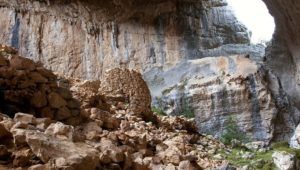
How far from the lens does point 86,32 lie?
19594mm

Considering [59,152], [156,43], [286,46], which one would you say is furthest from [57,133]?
[156,43]

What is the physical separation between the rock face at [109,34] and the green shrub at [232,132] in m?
5.18

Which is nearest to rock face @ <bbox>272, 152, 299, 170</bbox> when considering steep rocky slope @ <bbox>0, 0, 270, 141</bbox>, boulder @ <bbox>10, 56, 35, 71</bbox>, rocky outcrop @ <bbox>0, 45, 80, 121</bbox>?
rocky outcrop @ <bbox>0, 45, 80, 121</bbox>

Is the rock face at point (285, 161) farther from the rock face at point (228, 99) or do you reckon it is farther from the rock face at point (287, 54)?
the rock face at point (228, 99)

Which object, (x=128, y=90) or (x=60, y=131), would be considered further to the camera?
(x=128, y=90)

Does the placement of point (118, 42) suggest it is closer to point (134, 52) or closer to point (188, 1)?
point (134, 52)

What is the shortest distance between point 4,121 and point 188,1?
17.8 meters

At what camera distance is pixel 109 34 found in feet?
65.1

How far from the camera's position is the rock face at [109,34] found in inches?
741

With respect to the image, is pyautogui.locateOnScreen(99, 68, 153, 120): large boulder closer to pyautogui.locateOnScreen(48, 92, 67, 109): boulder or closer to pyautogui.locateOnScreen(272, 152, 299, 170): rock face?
pyautogui.locateOnScreen(272, 152, 299, 170): rock face

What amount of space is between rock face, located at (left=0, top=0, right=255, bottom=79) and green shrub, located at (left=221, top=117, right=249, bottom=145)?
5.18m

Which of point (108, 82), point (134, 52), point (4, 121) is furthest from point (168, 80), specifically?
point (4, 121)

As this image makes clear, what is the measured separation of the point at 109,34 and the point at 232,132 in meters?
8.14

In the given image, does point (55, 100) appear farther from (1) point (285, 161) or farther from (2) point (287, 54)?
(2) point (287, 54)
